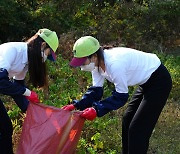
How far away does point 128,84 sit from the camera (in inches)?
130

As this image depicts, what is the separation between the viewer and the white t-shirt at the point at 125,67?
3.07 meters

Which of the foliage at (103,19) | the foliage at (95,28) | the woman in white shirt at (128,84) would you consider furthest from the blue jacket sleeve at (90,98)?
the foliage at (103,19)

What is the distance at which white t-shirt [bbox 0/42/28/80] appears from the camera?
10.3ft

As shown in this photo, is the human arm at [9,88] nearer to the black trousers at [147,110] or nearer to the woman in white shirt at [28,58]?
the woman in white shirt at [28,58]

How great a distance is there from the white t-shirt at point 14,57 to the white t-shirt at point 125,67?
58 cm

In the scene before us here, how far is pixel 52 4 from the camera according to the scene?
8.91 meters

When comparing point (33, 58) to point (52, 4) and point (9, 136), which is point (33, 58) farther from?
point (52, 4)

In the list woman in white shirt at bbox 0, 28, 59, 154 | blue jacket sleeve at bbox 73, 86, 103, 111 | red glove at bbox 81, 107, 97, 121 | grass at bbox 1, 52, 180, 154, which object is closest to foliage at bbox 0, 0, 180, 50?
grass at bbox 1, 52, 180, 154

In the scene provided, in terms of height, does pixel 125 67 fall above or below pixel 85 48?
below

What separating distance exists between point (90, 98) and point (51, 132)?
49 cm

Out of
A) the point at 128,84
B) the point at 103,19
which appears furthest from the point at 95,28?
the point at 128,84

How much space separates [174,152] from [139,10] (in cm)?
491

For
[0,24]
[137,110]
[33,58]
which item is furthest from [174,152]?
[0,24]

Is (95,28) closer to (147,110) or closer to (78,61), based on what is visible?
(147,110)
